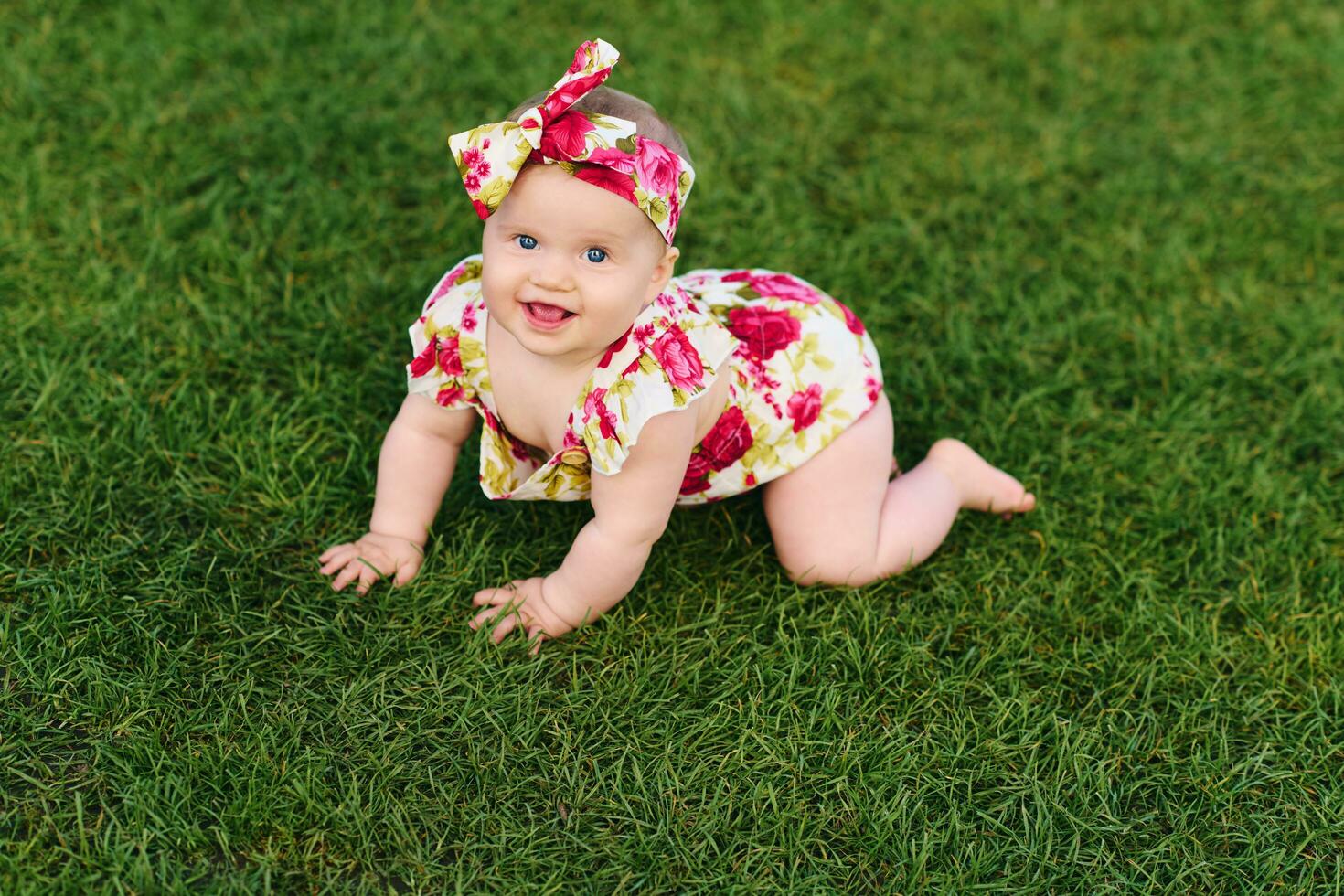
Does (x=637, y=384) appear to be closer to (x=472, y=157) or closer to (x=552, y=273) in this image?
(x=552, y=273)

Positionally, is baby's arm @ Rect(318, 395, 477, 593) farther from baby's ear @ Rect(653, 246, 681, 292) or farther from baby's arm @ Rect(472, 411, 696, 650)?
baby's ear @ Rect(653, 246, 681, 292)

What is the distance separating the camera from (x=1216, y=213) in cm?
392

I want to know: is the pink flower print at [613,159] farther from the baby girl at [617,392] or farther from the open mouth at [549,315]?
the open mouth at [549,315]

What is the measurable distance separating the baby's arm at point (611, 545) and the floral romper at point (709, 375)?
0.21 ft

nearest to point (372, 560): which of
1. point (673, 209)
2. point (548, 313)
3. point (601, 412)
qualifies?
point (601, 412)

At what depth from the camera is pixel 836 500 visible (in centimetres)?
265

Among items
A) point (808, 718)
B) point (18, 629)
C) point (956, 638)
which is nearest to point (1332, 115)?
point (956, 638)

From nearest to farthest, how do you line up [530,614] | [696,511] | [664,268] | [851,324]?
1. [664,268]
2. [530,614]
3. [851,324]
4. [696,511]

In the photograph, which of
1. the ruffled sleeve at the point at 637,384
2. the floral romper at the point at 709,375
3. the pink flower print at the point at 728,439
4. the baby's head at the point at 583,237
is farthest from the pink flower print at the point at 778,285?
the baby's head at the point at 583,237

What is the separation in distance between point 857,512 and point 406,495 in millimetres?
935

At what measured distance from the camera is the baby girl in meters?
2.03

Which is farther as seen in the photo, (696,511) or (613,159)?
(696,511)

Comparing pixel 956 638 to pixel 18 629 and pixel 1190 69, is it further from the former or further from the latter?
pixel 1190 69

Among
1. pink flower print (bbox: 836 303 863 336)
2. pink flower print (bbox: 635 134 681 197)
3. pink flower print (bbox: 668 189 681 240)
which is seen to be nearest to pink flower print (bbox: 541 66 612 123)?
pink flower print (bbox: 635 134 681 197)
